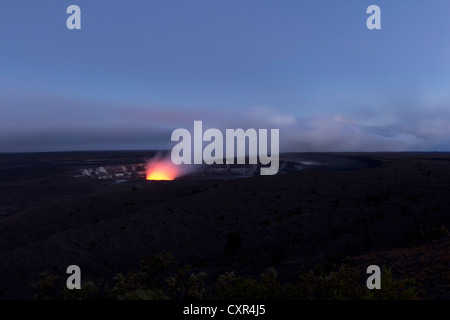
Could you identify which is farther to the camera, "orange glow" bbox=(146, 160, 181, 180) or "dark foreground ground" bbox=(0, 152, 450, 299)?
"orange glow" bbox=(146, 160, 181, 180)

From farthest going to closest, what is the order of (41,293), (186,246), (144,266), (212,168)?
(212,168) < (186,246) < (144,266) < (41,293)

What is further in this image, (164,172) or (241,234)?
(164,172)

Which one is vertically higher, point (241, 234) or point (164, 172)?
point (164, 172)

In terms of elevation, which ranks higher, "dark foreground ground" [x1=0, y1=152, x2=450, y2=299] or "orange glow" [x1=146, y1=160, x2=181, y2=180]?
"orange glow" [x1=146, y1=160, x2=181, y2=180]

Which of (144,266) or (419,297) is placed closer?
(419,297)

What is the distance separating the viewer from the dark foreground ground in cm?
1161

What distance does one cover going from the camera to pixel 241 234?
18906mm

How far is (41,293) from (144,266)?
4.01 metres

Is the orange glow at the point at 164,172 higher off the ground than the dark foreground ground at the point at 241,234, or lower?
higher

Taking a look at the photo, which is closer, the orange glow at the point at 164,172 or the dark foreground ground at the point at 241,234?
the dark foreground ground at the point at 241,234

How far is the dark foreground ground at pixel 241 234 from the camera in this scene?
11.6 m

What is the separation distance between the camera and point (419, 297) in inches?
300
